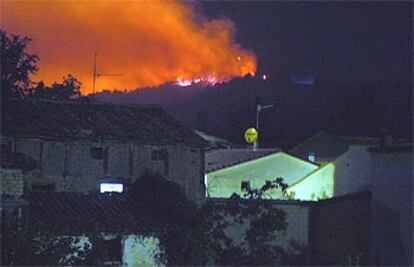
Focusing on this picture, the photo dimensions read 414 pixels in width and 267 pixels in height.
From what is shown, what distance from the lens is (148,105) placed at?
30969mm

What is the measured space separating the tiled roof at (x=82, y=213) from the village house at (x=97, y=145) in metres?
3.71

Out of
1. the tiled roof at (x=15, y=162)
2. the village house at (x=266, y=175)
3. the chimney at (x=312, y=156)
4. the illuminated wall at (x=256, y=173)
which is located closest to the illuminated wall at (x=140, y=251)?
the tiled roof at (x=15, y=162)

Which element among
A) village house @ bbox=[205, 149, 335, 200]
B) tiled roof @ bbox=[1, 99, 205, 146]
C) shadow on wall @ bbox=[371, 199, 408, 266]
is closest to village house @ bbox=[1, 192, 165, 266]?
tiled roof @ bbox=[1, 99, 205, 146]

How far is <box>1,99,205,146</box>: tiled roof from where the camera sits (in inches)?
1070

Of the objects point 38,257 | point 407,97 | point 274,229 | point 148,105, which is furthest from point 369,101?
point 38,257

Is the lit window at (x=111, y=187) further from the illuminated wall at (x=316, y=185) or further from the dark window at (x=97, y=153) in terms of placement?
the illuminated wall at (x=316, y=185)

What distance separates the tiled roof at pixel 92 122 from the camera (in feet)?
89.1

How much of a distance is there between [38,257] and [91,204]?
16.6ft

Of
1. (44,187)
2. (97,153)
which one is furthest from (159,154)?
(44,187)

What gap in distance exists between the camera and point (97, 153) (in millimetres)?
27953

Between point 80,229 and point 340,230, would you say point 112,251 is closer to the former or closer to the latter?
point 80,229

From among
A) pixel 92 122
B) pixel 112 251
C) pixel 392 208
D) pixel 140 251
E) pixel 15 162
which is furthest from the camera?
pixel 92 122

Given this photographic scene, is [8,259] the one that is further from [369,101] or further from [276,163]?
[369,101]

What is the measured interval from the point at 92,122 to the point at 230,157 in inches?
359
